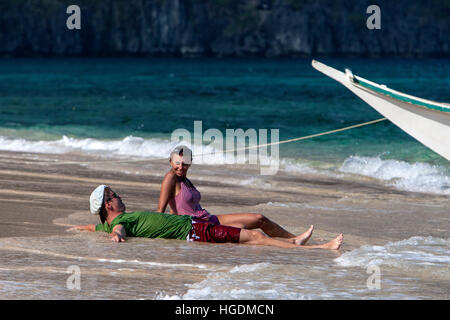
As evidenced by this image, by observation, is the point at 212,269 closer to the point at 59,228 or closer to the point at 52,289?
the point at 52,289

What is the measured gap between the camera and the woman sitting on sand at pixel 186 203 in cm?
719

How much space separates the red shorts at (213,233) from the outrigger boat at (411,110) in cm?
239

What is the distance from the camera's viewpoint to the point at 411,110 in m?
8.34

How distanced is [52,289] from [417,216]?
5086 millimetres

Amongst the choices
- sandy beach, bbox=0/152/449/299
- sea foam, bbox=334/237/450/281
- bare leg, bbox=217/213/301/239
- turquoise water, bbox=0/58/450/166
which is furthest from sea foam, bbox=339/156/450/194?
A: bare leg, bbox=217/213/301/239

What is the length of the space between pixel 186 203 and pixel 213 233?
0.41 meters

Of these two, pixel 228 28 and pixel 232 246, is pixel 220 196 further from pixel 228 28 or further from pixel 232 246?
pixel 228 28

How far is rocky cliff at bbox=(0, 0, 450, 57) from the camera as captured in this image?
5340 inches

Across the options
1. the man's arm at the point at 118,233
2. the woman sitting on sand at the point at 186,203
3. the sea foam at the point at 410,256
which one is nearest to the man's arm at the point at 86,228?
the man's arm at the point at 118,233

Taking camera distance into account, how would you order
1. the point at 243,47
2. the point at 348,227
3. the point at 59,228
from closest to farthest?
the point at 59,228, the point at 348,227, the point at 243,47

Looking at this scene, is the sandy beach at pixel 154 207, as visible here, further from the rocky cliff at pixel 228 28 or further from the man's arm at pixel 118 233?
the rocky cliff at pixel 228 28

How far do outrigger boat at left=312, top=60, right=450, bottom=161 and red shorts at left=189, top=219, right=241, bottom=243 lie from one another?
2391mm

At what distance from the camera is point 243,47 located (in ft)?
475

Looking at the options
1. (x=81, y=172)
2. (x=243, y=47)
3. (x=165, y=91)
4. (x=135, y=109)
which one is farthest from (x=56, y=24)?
(x=81, y=172)
